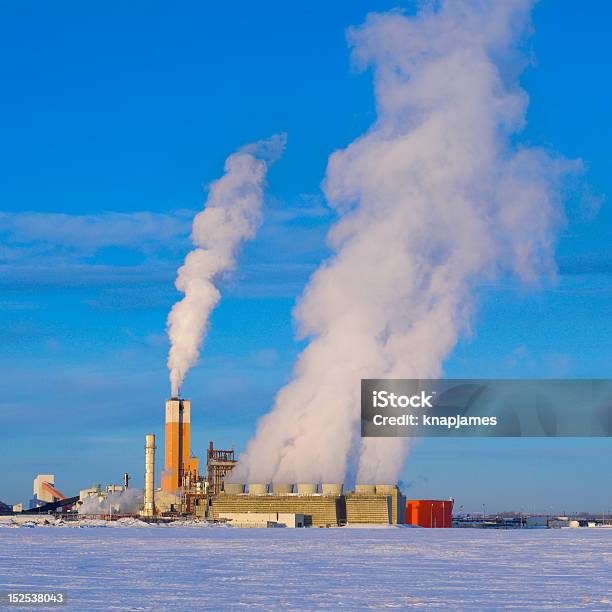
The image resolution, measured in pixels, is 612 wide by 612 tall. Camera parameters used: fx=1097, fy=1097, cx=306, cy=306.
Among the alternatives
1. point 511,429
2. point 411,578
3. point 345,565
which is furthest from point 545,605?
point 511,429

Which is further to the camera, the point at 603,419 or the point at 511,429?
the point at 603,419

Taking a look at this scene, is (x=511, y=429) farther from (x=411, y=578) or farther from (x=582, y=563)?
(x=411, y=578)

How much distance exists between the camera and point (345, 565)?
252 feet

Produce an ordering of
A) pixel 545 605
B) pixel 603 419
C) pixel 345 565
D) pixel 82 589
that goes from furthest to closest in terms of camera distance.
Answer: pixel 603 419
pixel 345 565
pixel 82 589
pixel 545 605

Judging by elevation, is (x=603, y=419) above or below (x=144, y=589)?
above

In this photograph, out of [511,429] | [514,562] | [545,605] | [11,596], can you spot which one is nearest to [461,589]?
[545,605]

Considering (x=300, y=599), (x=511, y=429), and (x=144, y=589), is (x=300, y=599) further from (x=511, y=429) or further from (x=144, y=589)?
(x=511, y=429)

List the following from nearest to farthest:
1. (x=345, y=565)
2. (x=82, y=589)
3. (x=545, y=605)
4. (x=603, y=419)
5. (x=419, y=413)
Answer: (x=545, y=605) < (x=82, y=589) < (x=345, y=565) < (x=603, y=419) < (x=419, y=413)

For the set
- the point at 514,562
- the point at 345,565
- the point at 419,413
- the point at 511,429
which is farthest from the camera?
the point at 419,413

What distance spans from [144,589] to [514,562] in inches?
1419

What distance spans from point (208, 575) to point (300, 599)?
55.4 ft

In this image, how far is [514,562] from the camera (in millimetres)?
81875

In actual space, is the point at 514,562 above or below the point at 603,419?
below

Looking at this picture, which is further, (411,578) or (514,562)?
(514,562)
